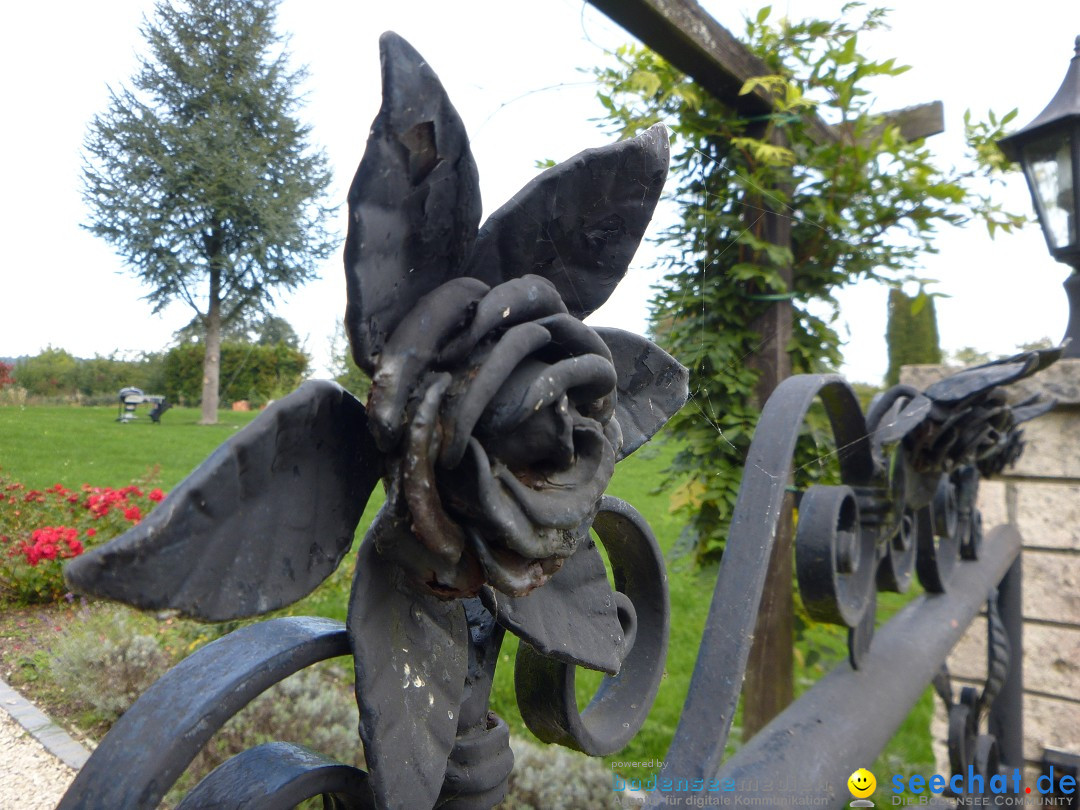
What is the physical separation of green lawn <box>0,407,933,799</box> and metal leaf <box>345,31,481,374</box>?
0.90 ft

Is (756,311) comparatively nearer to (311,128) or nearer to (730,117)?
(730,117)

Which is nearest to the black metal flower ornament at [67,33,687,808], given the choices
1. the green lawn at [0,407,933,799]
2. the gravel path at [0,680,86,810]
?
the green lawn at [0,407,933,799]

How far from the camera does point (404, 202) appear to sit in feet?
1.21

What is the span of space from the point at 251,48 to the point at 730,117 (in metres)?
1.72

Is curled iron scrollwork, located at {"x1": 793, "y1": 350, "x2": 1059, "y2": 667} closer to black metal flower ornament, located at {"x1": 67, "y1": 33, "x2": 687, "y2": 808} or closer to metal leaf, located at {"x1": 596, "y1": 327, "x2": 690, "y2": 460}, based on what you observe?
metal leaf, located at {"x1": 596, "y1": 327, "x2": 690, "y2": 460}

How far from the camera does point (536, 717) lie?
24.9 inches

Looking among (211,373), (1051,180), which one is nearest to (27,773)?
(211,373)

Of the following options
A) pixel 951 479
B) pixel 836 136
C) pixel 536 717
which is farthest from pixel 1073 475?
pixel 536 717

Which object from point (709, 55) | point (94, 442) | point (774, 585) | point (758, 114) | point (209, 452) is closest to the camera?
point (209, 452)

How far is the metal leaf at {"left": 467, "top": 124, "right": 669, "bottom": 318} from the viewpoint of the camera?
46 centimetres

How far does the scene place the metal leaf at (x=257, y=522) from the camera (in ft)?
1.01

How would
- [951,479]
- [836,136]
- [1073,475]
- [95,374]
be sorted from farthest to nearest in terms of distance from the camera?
[836,136]
[1073,475]
[951,479]
[95,374]

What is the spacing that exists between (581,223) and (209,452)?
0.29 m

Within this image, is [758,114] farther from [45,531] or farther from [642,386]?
[45,531]
